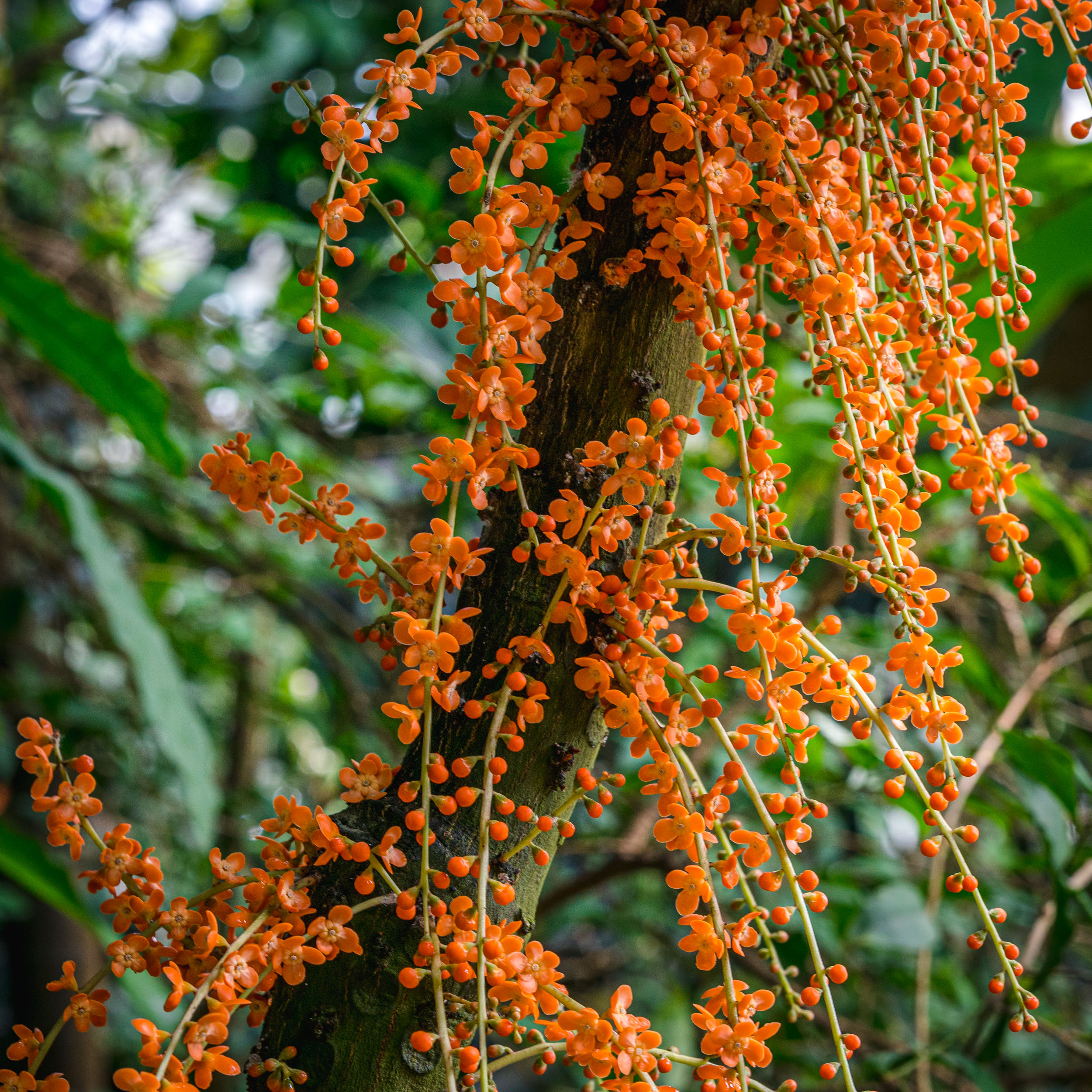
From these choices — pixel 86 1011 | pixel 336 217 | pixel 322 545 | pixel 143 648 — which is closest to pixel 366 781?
pixel 86 1011

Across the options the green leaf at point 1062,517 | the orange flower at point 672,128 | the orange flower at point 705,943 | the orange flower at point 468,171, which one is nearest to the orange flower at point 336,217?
the orange flower at point 468,171

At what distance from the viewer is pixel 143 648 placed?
1.27m

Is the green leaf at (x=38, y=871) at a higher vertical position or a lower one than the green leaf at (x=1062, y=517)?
lower

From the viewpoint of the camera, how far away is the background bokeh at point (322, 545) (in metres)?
1.23

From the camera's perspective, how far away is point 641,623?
49 cm

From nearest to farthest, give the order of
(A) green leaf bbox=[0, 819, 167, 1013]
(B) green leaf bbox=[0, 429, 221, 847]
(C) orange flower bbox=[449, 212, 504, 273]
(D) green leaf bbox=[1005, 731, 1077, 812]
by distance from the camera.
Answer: (C) orange flower bbox=[449, 212, 504, 273], (D) green leaf bbox=[1005, 731, 1077, 812], (B) green leaf bbox=[0, 429, 221, 847], (A) green leaf bbox=[0, 819, 167, 1013]

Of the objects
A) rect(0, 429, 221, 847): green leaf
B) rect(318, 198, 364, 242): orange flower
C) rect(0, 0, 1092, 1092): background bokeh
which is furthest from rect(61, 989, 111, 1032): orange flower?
rect(0, 429, 221, 847): green leaf

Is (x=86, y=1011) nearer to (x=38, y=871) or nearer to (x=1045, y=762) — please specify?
(x=1045, y=762)

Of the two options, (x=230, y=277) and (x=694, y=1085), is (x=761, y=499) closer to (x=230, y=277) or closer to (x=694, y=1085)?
Result: (x=230, y=277)

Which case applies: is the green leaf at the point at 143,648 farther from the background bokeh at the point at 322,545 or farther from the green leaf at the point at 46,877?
the green leaf at the point at 46,877

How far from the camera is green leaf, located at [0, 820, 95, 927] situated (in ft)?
4.44

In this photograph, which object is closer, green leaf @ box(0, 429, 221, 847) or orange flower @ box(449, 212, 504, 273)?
orange flower @ box(449, 212, 504, 273)

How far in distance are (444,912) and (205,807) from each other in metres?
0.94

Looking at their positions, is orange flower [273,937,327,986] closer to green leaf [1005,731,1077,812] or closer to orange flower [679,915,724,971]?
orange flower [679,915,724,971]
